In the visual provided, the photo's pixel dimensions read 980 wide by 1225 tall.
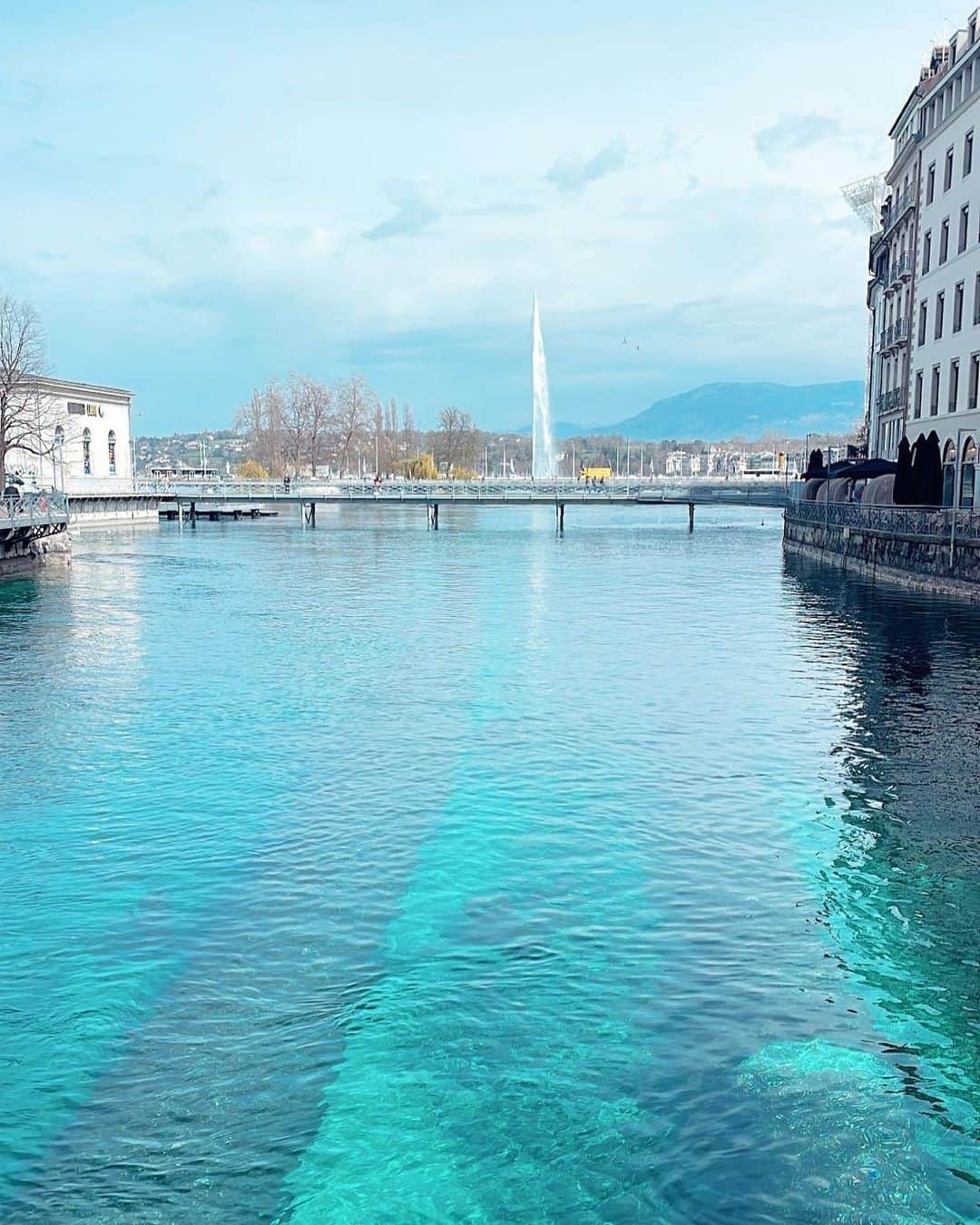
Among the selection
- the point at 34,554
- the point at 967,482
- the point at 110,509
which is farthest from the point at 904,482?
the point at 110,509

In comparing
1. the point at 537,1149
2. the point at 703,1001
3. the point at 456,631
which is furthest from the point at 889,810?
the point at 456,631

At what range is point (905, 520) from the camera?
35625 mm

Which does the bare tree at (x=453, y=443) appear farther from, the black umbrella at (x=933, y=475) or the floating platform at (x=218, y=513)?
the black umbrella at (x=933, y=475)

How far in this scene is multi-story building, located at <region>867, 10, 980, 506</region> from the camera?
42.2m

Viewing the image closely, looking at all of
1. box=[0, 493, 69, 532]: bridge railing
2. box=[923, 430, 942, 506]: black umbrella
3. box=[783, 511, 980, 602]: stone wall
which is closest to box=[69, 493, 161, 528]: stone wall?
box=[0, 493, 69, 532]: bridge railing

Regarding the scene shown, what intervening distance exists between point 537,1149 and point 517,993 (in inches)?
73.8

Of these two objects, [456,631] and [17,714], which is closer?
[17,714]

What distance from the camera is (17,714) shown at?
750 inches

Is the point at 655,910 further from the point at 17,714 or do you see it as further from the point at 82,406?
the point at 82,406

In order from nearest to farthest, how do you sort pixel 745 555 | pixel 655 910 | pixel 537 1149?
pixel 537 1149, pixel 655 910, pixel 745 555

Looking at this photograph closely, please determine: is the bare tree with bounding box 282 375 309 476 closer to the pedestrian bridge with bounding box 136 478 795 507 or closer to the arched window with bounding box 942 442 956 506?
the pedestrian bridge with bounding box 136 478 795 507

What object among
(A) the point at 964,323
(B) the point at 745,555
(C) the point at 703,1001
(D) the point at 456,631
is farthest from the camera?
(B) the point at 745,555

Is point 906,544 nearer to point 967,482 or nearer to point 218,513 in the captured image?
point 967,482

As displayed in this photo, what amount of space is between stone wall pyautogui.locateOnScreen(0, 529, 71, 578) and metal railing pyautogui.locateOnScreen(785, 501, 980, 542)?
1298 inches
